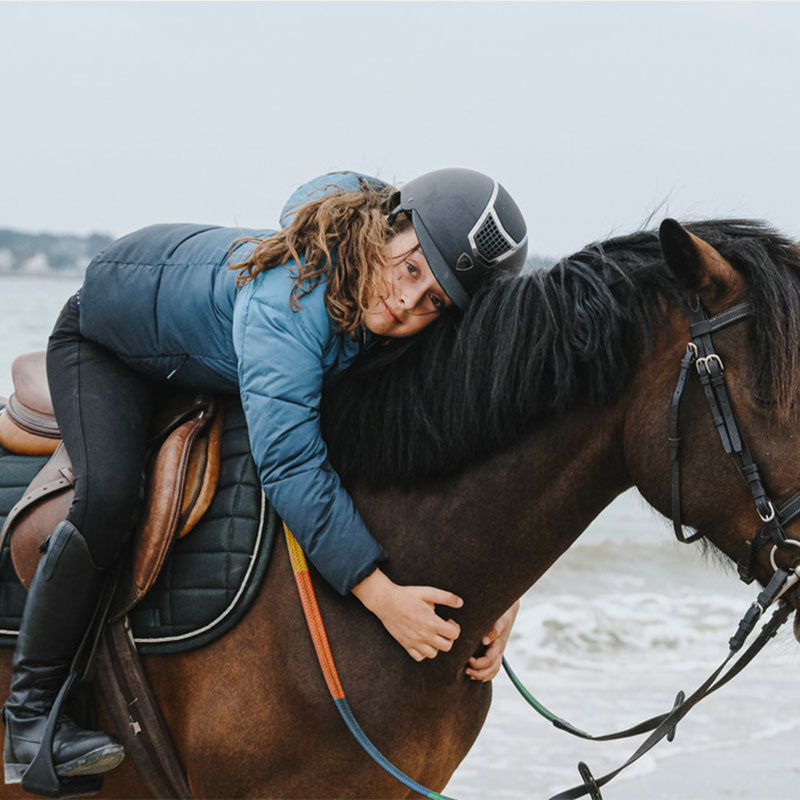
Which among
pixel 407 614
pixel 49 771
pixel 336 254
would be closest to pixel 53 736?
pixel 49 771

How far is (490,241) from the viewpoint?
7.67 ft

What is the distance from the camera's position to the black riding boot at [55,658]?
7.73 feet

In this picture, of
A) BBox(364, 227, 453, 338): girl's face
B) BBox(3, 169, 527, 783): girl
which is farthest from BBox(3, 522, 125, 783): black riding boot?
BBox(364, 227, 453, 338): girl's face

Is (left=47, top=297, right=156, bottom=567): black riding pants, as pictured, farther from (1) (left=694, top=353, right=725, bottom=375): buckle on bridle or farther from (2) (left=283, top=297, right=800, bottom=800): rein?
(1) (left=694, top=353, right=725, bottom=375): buckle on bridle

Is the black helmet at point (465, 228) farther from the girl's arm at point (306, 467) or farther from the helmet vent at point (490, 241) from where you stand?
the girl's arm at point (306, 467)

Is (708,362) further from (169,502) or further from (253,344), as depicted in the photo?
(169,502)

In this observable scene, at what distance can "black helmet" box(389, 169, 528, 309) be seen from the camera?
91.2 inches

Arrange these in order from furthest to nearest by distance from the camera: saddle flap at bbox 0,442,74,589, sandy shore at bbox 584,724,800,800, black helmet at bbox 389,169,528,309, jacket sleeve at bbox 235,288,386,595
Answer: sandy shore at bbox 584,724,800,800
saddle flap at bbox 0,442,74,589
black helmet at bbox 389,169,528,309
jacket sleeve at bbox 235,288,386,595

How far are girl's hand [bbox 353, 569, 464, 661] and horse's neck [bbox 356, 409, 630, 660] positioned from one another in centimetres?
9

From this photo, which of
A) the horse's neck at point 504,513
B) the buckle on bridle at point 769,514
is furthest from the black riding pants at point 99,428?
the buckle on bridle at point 769,514

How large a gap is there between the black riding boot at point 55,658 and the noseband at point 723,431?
4.42ft

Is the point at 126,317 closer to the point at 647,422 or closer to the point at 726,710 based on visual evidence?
the point at 647,422

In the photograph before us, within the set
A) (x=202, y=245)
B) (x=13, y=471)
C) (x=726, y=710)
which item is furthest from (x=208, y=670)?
(x=726, y=710)

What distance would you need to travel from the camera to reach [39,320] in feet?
72.0
